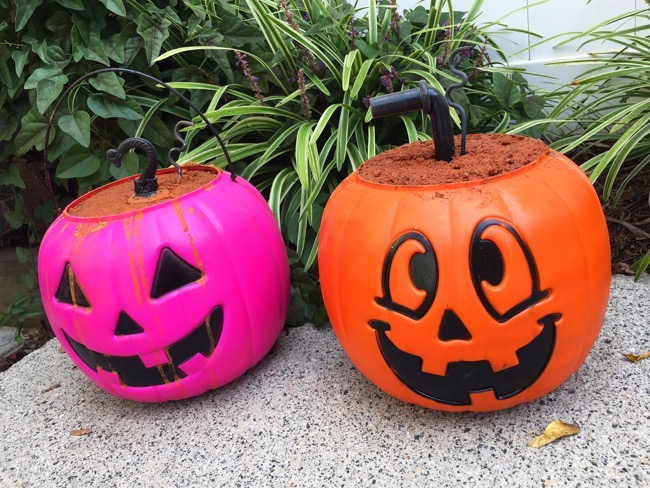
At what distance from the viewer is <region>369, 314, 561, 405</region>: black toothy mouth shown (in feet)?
4.22

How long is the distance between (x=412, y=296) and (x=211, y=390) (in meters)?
0.86

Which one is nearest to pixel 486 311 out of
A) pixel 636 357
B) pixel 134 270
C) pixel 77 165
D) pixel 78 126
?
pixel 636 357

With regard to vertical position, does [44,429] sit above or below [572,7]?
below

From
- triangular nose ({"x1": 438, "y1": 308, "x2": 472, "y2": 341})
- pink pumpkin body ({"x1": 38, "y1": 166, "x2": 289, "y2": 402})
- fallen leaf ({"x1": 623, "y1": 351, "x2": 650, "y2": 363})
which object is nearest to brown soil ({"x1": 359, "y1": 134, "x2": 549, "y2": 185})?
triangular nose ({"x1": 438, "y1": 308, "x2": 472, "y2": 341})

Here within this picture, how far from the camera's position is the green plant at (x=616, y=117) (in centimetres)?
201

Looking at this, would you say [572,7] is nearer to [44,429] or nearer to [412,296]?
[412,296]

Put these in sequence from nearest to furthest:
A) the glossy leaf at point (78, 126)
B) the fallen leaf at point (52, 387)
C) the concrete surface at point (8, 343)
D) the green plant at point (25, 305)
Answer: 1. the fallen leaf at point (52, 387)
2. the glossy leaf at point (78, 126)
3. the green plant at point (25, 305)
4. the concrete surface at point (8, 343)

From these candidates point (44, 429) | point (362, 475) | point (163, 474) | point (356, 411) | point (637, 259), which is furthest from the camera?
point (637, 259)

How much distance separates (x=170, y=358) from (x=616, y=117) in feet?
6.03

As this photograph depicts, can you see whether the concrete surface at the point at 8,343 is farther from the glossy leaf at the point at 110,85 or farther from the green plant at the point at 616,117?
the green plant at the point at 616,117

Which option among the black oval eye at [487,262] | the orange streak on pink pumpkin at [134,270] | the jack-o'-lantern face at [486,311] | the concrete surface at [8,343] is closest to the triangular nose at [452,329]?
the jack-o'-lantern face at [486,311]

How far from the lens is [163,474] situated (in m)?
1.46

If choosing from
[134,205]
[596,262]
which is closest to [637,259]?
[596,262]

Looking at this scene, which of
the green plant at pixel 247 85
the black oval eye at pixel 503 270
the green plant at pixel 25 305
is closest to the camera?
the black oval eye at pixel 503 270
